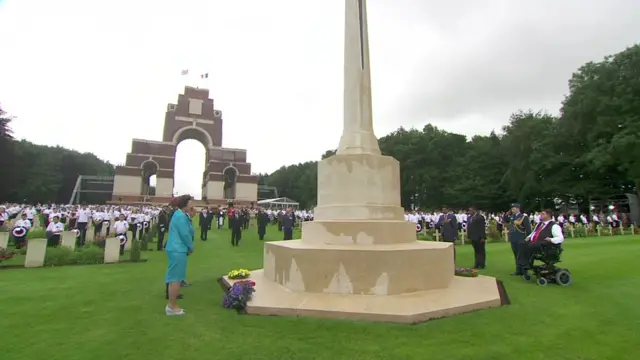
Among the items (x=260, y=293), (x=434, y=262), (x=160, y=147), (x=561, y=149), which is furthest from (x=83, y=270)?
(x=160, y=147)

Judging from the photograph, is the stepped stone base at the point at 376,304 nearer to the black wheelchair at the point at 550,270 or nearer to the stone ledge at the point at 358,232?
the stone ledge at the point at 358,232

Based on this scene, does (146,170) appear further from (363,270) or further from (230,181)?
(363,270)

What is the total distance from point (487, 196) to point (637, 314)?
40801 millimetres

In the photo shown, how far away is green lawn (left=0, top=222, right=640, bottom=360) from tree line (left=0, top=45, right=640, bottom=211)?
2893 cm

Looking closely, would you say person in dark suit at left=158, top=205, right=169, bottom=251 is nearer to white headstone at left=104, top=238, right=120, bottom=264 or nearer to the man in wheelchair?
white headstone at left=104, top=238, right=120, bottom=264

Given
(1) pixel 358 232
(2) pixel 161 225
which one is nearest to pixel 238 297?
(1) pixel 358 232

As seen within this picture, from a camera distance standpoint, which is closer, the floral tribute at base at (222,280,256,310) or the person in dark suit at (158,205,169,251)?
the floral tribute at base at (222,280,256,310)

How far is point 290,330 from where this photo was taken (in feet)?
14.7

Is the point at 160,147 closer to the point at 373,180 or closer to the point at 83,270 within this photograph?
the point at 83,270

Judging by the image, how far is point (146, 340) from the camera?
4195mm

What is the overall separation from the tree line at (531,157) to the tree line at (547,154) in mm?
79

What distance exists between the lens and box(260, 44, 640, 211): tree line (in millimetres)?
29609

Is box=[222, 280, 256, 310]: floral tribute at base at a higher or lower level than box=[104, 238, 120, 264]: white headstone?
lower

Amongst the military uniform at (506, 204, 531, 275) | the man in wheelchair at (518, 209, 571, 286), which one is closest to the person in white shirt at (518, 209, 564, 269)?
the man in wheelchair at (518, 209, 571, 286)
